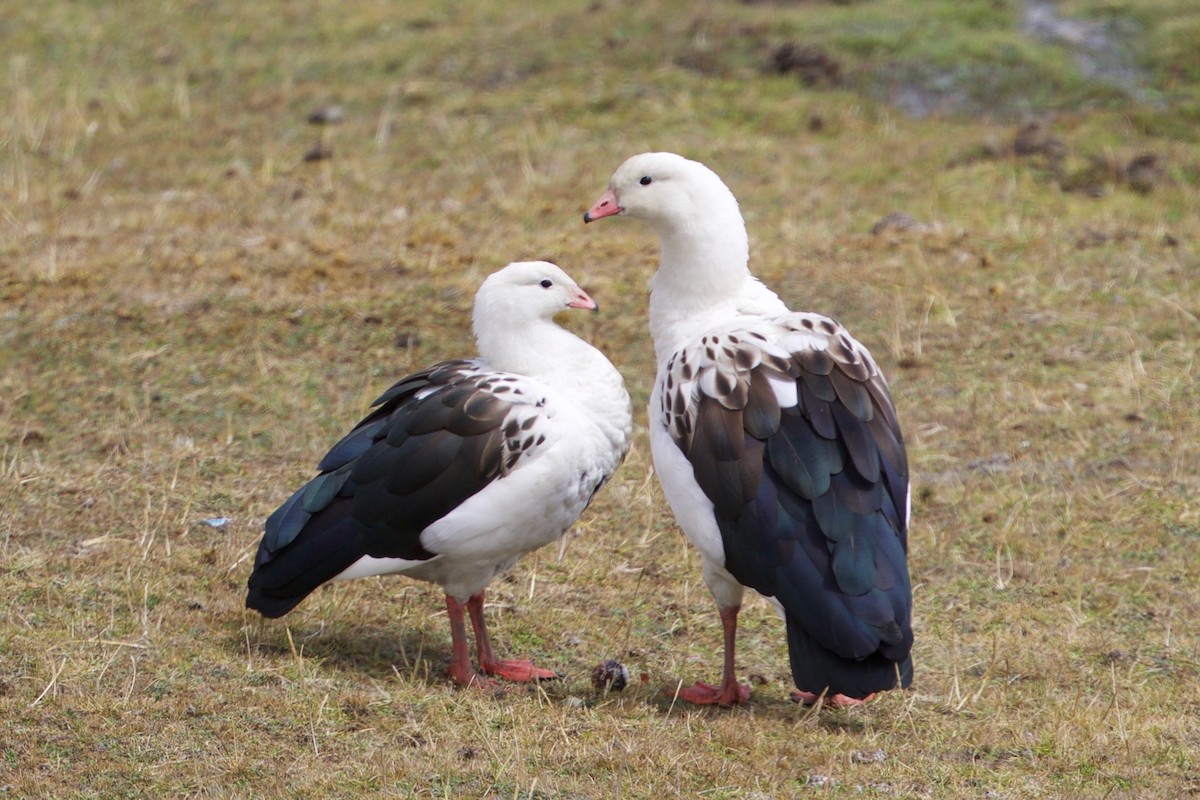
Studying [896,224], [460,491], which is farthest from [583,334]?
[460,491]

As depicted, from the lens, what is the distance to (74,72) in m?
13.0

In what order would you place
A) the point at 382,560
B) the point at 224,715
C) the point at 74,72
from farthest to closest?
1. the point at 74,72
2. the point at 382,560
3. the point at 224,715

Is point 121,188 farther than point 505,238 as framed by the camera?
Yes

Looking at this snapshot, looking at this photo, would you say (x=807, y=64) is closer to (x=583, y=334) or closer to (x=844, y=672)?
(x=583, y=334)

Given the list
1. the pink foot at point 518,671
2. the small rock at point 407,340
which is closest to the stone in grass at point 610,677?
the pink foot at point 518,671

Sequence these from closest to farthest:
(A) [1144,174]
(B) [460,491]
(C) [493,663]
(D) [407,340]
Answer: (B) [460,491] → (C) [493,663] → (D) [407,340] → (A) [1144,174]

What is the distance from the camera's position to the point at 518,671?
17.8 feet

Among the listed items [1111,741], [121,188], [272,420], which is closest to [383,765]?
[1111,741]

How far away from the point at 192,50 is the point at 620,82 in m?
3.93

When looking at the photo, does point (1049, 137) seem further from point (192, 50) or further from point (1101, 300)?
point (192, 50)

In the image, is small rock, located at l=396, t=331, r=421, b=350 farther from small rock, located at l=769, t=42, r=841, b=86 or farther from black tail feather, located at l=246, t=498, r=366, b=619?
small rock, located at l=769, t=42, r=841, b=86

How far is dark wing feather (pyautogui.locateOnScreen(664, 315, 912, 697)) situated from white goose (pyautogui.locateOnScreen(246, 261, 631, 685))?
1.22 ft

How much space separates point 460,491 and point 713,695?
110cm

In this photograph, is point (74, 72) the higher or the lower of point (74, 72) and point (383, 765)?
the higher
